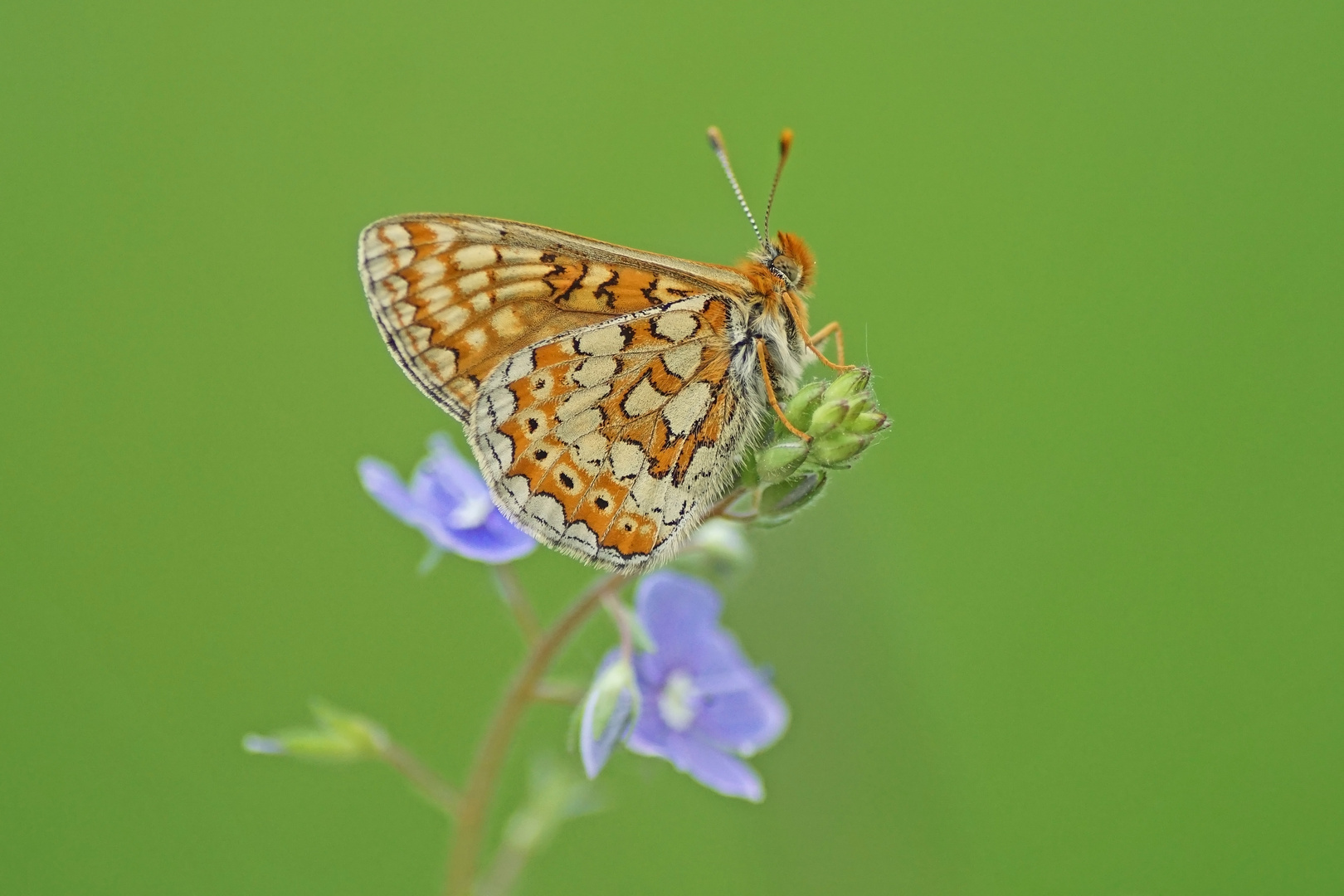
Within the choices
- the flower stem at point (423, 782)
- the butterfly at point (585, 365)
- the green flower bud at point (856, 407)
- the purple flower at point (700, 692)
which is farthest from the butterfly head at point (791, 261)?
the flower stem at point (423, 782)

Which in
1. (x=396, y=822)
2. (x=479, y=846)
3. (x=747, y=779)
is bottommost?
(x=396, y=822)

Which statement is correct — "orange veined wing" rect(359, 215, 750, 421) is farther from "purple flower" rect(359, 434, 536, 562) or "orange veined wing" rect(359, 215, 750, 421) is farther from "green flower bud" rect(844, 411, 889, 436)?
"green flower bud" rect(844, 411, 889, 436)

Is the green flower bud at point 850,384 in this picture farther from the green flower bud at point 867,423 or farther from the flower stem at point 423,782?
the flower stem at point 423,782

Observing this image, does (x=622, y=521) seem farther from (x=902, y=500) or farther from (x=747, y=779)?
(x=902, y=500)

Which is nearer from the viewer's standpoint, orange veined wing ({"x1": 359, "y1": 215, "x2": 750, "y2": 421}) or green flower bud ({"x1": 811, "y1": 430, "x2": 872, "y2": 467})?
green flower bud ({"x1": 811, "y1": 430, "x2": 872, "y2": 467})

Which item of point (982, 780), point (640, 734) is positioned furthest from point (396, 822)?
point (640, 734)

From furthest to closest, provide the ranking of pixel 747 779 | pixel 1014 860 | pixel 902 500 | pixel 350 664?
pixel 902 500 < pixel 350 664 < pixel 1014 860 < pixel 747 779

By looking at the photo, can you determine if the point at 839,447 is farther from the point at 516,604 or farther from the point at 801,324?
the point at 516,604

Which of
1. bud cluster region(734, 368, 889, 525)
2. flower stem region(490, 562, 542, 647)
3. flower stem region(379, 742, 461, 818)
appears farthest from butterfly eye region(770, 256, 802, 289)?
flower stem region(379, 742, 461, 818)
